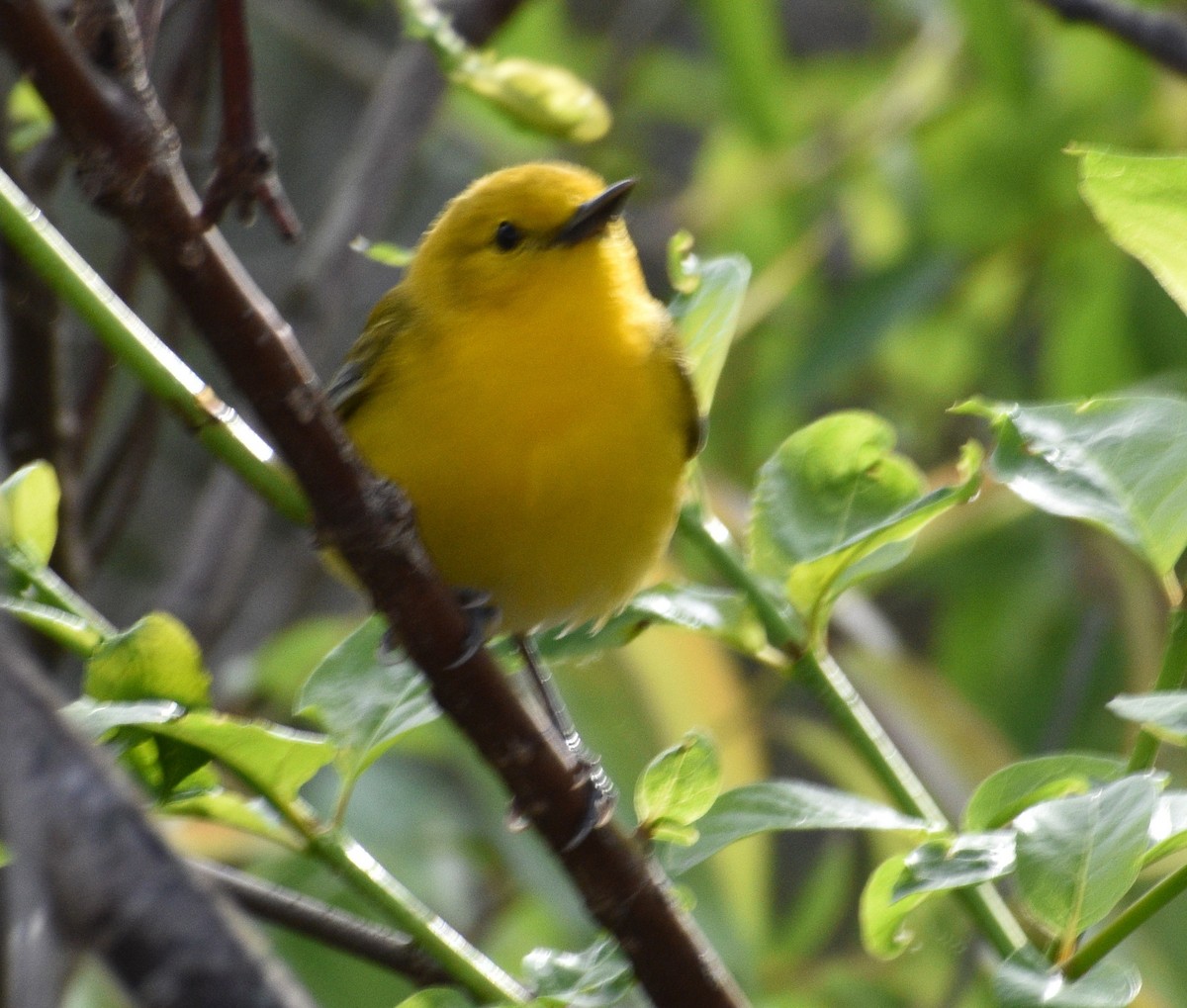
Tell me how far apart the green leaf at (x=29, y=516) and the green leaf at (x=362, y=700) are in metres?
0.23

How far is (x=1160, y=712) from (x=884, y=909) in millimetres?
234

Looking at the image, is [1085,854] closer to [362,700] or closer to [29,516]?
[362,700]

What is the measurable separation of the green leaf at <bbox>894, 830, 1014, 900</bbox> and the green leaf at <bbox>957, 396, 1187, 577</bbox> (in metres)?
0.23

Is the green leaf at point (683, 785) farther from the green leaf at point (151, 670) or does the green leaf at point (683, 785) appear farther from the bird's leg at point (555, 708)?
the bird's leg at point (555, 708)

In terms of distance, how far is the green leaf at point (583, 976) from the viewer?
1116mm

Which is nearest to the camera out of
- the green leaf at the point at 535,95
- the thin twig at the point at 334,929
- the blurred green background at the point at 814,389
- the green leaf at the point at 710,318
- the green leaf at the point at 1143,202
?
the green leaf at the point at 1143,202

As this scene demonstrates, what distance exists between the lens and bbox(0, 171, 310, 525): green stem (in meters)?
1.04

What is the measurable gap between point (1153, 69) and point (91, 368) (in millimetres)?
2012

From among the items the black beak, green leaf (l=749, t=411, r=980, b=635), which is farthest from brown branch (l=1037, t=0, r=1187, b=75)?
green leaf (l=749, t=411, r=980, b=635)

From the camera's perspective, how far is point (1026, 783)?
3.79 feet

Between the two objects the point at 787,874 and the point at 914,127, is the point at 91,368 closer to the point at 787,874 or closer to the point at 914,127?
the point at 914,127

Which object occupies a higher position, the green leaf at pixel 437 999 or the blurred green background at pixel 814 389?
the green leaf at pixel 437 999

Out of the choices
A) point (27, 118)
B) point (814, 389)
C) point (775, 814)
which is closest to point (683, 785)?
point (775, 814)

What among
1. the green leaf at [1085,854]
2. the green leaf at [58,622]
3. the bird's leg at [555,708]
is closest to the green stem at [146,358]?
the green leaf at [58,622]
